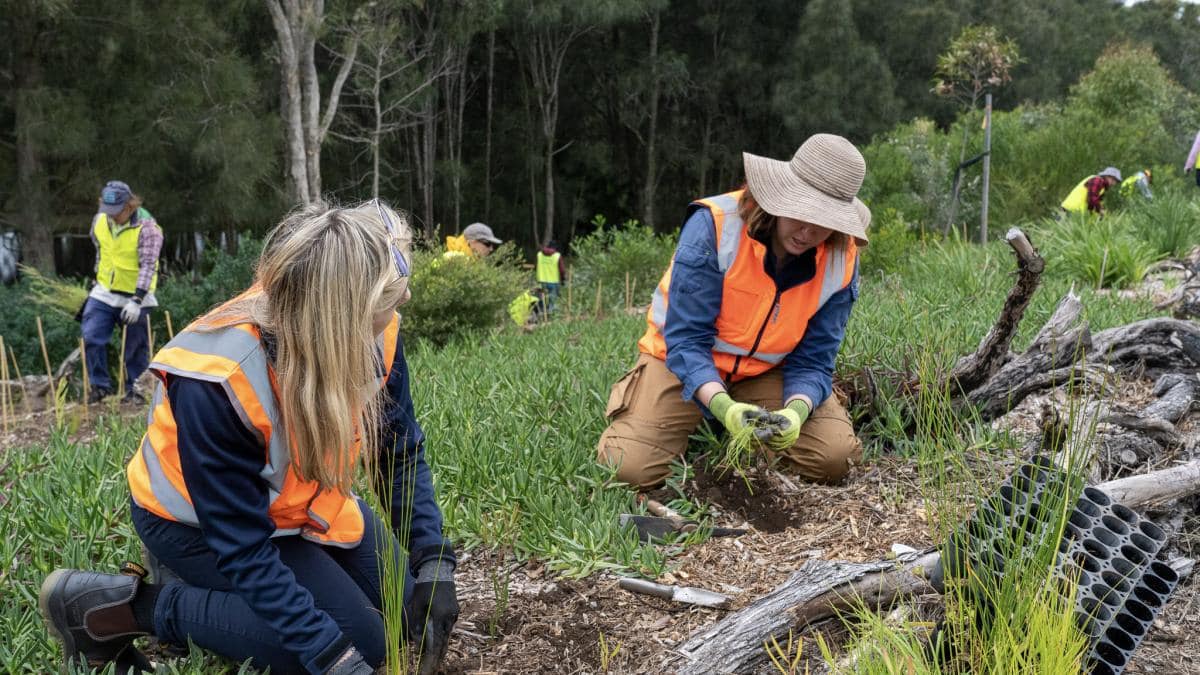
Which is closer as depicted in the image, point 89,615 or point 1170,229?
point 89,615

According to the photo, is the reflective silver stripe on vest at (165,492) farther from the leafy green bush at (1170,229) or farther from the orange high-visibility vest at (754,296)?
the leafy green bush at (1170,229)

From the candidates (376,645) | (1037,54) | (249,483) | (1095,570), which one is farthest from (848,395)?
(1037,54)

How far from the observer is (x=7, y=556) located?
2717 millimetres

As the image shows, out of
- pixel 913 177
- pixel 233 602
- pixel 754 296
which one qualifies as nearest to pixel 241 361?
pixel 233 602

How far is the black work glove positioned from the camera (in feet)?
7.64

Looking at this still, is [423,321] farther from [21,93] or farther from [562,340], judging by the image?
[21,93]

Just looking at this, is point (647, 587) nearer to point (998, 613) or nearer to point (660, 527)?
point (660, 527)

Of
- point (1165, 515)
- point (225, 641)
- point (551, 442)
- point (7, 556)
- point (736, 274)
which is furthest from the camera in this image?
point (551, 442)

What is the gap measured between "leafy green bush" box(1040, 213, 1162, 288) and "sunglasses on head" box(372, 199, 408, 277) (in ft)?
19.6

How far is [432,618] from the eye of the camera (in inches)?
93.4

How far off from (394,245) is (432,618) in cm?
94

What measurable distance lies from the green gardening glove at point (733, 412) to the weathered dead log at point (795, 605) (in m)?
0.79

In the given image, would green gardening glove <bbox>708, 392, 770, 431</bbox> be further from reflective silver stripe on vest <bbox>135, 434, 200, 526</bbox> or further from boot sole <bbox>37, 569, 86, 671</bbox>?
boot sole <bbox>37, 569, 86, 671</bbox>

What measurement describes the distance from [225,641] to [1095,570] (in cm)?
206
